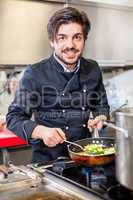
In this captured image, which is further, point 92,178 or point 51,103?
point 51,103

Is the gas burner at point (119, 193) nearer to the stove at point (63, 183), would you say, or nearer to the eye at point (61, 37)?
the stove at point (63, 183)

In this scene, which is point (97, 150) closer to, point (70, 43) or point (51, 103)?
point (51, 103)

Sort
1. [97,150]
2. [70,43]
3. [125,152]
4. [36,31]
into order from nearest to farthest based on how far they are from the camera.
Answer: [125,152], [97,150], [70,43], [36,31]

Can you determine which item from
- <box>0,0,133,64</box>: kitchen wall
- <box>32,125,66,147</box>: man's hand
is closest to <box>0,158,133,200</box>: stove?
<box>32,125,66,147</box>: man's hand

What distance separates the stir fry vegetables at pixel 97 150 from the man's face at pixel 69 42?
1.39ft

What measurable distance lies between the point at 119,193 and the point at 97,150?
11.7 inches

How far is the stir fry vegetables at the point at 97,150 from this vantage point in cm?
111

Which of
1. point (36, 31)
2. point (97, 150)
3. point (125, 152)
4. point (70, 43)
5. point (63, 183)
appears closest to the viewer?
point (125, 152)

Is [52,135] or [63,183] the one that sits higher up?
[52,135]

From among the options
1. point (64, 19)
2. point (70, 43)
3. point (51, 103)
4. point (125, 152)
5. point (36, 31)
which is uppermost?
point (36, 31)

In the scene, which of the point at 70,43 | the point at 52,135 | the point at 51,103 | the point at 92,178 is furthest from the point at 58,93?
the point at 92,178

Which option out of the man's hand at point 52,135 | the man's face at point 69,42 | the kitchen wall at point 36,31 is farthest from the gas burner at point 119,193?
the kitchen wall at point 36,31

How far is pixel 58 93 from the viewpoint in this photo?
1509 mm

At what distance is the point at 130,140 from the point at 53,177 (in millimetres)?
292
